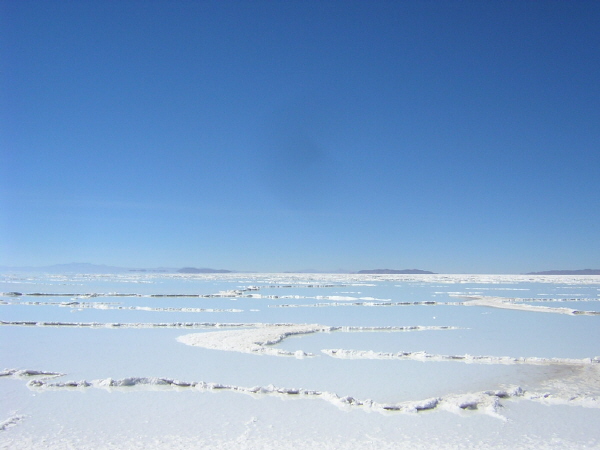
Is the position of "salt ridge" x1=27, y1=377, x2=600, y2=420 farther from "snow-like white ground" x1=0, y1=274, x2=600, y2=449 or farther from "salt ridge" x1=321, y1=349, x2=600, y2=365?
"salt ridge" x1=321, y1=349, x2=600, y2=365

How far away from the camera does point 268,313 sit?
18938 millimetres

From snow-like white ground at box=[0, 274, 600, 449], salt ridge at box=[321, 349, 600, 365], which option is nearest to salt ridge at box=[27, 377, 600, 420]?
snow-like white ground at box=[0, 274, 600, 449]

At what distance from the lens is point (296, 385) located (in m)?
7.97

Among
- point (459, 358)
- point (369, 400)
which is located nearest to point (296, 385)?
point (369, 400)

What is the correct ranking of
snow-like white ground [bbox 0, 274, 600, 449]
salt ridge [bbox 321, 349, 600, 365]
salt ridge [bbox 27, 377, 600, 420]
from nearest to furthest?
snow-like white ground [bbox 0, 274, 600, 449] → salt ridge [bbox 27, 377, 600, 420] → salt ridge [bbox 321, 349, 600, 365]

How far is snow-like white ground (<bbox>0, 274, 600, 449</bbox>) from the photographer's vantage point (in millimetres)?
5770

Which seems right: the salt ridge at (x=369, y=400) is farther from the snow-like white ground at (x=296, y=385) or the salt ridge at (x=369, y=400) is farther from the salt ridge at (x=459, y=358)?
the salt ridge at (x=459, y=358)

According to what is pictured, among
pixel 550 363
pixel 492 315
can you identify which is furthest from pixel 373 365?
pixel 492 315

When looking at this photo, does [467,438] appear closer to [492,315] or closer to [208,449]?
[208,449]

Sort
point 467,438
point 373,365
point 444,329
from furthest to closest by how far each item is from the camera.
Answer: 1. point 444,329
2. point 373,365
3. point 467,438

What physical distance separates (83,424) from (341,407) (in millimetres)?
3541

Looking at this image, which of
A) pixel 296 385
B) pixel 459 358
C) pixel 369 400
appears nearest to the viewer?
pixel 369 400

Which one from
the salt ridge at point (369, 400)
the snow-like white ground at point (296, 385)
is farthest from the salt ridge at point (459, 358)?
the salt ridge at point (369, 400)

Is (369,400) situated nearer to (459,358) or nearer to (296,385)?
(296,385)
